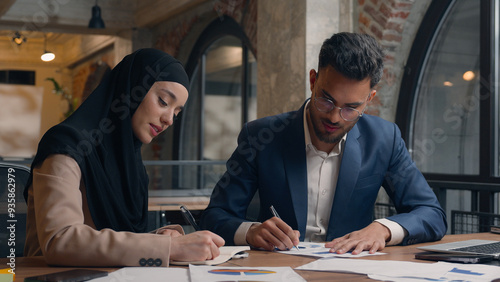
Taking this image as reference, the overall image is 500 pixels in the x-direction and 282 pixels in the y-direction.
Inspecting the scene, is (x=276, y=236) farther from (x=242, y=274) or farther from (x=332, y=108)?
(x=332, y=108)

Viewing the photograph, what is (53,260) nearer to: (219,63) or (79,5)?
(219,63)

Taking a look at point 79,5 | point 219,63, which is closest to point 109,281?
point 219,63

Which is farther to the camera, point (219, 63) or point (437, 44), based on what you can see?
point (219, 63)

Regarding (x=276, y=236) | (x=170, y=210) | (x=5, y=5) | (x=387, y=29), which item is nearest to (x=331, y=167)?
(x=276, y=236)

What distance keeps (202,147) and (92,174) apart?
6.06 meters

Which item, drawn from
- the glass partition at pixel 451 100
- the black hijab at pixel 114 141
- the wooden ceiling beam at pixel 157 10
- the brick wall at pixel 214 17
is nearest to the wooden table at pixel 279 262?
the black hijab at pixel 114 141

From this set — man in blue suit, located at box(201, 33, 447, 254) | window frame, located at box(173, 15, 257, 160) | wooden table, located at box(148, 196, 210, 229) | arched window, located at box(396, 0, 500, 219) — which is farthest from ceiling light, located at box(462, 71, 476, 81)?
window frame, located at box(173, 15, 257, 160)

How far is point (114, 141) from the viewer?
177cm

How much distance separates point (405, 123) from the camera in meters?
4.50

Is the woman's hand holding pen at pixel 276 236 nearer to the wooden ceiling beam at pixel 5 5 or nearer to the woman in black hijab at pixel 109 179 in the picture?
the woman in black hijab at pixel 109 179

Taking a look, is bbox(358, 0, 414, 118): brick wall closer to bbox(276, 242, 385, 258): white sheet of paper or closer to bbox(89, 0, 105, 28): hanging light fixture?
bbox(276, 242, 385, 258): white sheet of paper

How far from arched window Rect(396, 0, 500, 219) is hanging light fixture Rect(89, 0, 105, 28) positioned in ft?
14.5

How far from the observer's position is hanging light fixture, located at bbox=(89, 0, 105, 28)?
7539 mm

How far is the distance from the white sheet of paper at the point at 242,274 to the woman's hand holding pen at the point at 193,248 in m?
0.05
